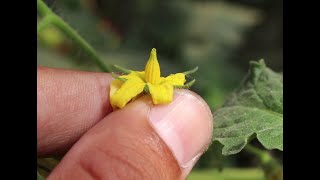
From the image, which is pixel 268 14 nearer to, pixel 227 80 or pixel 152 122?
pixel 227 80

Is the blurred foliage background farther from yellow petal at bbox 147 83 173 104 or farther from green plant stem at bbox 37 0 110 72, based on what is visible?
yellow petal at bbox 147 83 173 104

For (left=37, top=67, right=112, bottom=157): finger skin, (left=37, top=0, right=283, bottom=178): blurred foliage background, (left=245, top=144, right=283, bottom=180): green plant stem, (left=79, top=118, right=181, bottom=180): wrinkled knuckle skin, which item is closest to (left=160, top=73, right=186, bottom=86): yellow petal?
(left=79, top=118, right=181, bottom=180): wrinkled knuckle skin

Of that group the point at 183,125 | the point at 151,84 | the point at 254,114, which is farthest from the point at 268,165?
the point at 151,84

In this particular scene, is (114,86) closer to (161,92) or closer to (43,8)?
(161,92)

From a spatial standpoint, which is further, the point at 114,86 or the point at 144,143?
the point at 114,86

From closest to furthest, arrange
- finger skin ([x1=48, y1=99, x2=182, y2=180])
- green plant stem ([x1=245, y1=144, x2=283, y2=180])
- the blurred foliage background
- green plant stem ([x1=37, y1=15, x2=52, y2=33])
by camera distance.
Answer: finger skin ([x1=48, y1=99, x2=182, y2=180]) → green plant stem ([x1=37, y1=15, x2=52, y2=33]) → green plant stem ([x1=245, y1=144, x2=283, y2=180]) → the blurred foliage background

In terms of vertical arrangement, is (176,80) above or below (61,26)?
below
